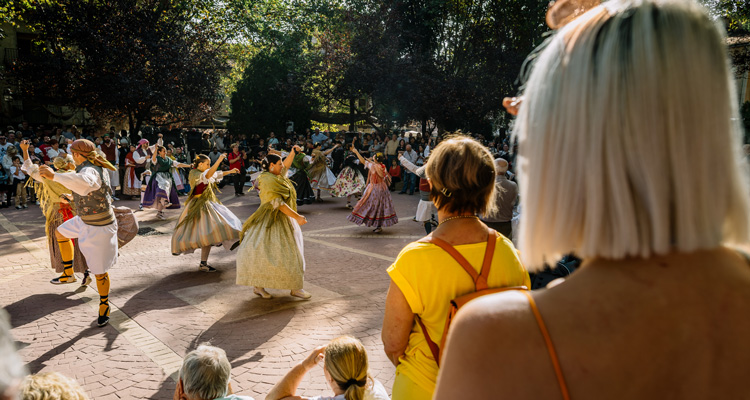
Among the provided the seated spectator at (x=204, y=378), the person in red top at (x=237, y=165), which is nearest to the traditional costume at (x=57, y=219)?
the seated spectator at (x=204, y=378)

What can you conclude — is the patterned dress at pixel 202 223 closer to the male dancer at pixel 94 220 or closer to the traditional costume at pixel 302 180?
the male dancer at pixel 94 220

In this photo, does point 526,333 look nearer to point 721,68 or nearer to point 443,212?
point 721,68

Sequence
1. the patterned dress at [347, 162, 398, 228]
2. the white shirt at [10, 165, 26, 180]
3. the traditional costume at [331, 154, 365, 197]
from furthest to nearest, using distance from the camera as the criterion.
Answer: the traditional costume at [331, 154, 365, 197], the white shirt at [10, 165, 26, 180], the patterned dress at [347, 162, 398, 228]

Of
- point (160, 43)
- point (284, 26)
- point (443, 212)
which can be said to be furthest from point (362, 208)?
point (284, 26)

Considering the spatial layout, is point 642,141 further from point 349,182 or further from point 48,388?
point 349,182

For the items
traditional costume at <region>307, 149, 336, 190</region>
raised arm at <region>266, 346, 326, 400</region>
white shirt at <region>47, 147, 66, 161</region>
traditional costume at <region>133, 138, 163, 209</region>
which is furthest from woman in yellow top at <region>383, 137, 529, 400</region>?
white shirt at <region>47, 147, 66, 161</region>

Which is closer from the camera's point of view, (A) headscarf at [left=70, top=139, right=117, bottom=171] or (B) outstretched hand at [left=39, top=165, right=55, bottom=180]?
(B) outstretched hand at [left=39, top=165, right=55, bottom=180]

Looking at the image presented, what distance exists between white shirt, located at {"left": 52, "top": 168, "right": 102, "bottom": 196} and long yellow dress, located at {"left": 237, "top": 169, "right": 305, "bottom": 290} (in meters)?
1.83

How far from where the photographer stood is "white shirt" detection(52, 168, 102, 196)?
537cm

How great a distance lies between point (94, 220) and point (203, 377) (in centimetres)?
391

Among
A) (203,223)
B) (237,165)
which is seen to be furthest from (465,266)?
(237,165)

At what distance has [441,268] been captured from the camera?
1.90 m

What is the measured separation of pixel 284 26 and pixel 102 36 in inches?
441

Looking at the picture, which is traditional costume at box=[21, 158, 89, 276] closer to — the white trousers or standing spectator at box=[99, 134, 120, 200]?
the white trousers
